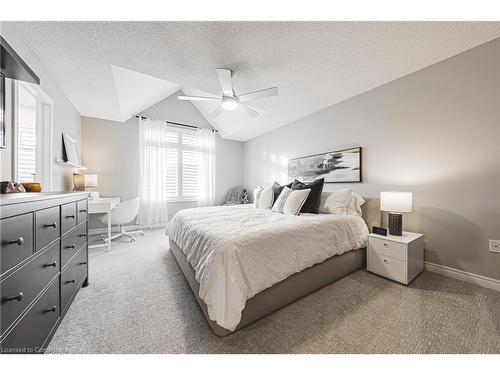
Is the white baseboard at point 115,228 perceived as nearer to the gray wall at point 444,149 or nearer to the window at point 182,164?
the window at point 182,164

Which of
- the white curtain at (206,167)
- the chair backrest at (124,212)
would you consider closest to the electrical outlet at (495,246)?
the chair backrest at (124,212)

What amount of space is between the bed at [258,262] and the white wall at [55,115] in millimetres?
1595

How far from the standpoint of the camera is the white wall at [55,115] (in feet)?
5.16

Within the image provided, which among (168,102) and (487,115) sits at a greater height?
(168,102)

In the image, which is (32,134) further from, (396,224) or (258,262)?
(396,224)

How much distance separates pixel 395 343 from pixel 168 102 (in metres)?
5.52

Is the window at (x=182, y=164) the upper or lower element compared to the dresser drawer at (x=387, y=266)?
upper

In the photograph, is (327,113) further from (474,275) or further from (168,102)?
(168,102)

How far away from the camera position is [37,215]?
99 cm

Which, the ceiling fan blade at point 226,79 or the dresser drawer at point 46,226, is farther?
the ceiling fan blade at point 226,79

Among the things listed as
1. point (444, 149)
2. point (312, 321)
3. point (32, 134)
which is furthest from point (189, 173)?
point (444, 149)

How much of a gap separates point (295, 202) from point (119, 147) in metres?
4.00

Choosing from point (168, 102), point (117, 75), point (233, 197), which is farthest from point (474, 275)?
point (168, 102)

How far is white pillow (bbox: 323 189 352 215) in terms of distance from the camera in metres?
2.54
